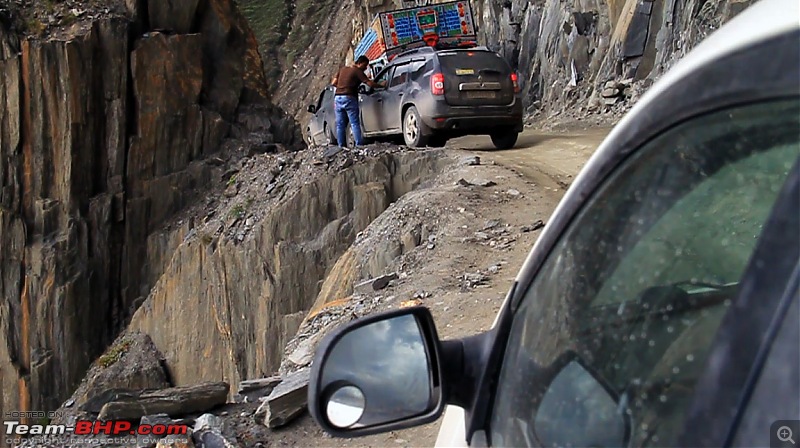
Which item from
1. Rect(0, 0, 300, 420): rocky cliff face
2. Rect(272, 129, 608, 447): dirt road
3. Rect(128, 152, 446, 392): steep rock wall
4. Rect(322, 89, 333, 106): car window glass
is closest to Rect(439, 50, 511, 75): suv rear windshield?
Rect(272, 129, 608, 447): dirt road

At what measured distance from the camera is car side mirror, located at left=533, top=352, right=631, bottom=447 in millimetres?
1338

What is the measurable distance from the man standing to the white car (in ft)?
38.2

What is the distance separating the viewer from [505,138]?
43.1ft

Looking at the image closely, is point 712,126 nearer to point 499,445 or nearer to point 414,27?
point 499,445

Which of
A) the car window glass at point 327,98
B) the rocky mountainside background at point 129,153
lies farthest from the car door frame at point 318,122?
Result: the rocky mountainside background at point 129,153

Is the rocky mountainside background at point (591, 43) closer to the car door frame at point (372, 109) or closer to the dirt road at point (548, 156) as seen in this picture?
the dirt road at point (548, 156)

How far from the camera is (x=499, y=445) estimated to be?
166cm

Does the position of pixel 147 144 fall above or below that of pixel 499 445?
below

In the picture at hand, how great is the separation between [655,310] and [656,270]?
0.07 m

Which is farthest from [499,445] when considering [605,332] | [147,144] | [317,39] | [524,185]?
[317,39]

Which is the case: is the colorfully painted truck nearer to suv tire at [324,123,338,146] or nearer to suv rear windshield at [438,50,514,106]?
suv tire at [324,123,338,146]

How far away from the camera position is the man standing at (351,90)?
43.1 ft

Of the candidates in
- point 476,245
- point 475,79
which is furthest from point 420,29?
point 476,245

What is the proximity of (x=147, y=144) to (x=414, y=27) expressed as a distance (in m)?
7.90
